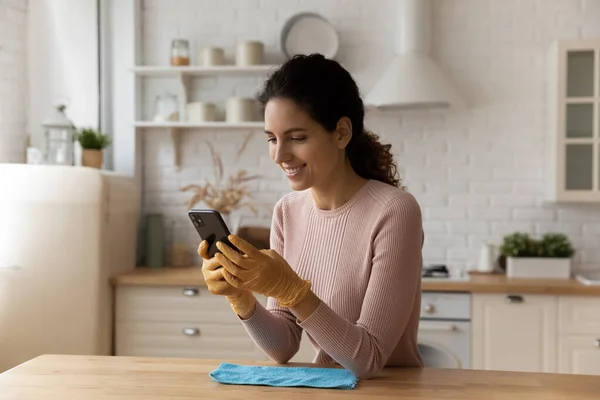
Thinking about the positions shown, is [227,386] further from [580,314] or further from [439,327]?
[580,314]

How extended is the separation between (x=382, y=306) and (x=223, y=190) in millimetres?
2695

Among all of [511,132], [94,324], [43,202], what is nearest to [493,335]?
[511,132]

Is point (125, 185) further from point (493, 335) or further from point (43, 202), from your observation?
point (493, 335)

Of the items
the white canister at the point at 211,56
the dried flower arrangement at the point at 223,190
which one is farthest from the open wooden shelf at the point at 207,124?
the white canister at the point at 211,56

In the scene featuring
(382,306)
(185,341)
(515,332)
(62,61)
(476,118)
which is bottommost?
(185,341)

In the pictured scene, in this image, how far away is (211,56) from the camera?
414cm

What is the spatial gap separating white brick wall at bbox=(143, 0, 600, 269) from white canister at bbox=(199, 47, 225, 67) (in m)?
0.26

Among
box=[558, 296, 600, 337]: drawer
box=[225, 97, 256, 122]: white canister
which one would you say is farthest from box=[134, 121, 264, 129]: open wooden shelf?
box=[558, 296, 600, 337]: drawer

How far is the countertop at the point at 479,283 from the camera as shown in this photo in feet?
11.5

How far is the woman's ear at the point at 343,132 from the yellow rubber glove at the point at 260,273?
38 cm

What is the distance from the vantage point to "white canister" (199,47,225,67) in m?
4.15

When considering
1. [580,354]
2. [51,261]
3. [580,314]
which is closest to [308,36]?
[51,261]

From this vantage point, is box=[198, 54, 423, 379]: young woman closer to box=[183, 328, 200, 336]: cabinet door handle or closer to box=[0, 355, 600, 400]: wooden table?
box=[0, 355, 600, 400]: wooden table

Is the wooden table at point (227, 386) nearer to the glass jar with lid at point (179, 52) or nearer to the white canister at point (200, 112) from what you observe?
the white canister at point (200, 112)
